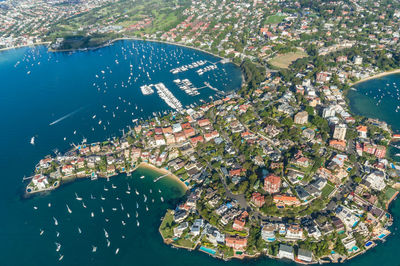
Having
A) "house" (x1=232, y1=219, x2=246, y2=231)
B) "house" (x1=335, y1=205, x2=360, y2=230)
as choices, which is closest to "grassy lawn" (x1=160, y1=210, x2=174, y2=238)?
"house" (x1=232, y1=219, x2=246, y2=231)

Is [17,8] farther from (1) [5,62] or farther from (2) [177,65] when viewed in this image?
(2) [177,65]

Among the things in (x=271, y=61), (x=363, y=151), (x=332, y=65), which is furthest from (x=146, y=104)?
(x=332, y=65)

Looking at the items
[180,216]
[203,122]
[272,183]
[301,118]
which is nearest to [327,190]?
[272,183]

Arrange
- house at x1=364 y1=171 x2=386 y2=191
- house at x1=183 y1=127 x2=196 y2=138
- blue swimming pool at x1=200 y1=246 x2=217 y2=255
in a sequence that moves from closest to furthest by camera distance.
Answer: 1. blue swimming pool at x1=200 y1=246 x2=217 y2=255
2. house at x1=364 y1=171 x2=386 y2=191
3. house at x1=183 y1=127 x2=196 y2=138

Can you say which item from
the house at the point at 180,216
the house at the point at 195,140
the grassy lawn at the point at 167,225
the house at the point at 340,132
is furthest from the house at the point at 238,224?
the house at the point at 340,132

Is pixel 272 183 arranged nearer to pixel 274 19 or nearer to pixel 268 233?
pixel 268 233

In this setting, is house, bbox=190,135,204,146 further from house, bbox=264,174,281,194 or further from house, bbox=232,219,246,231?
house, bbox=232,219,246,231
